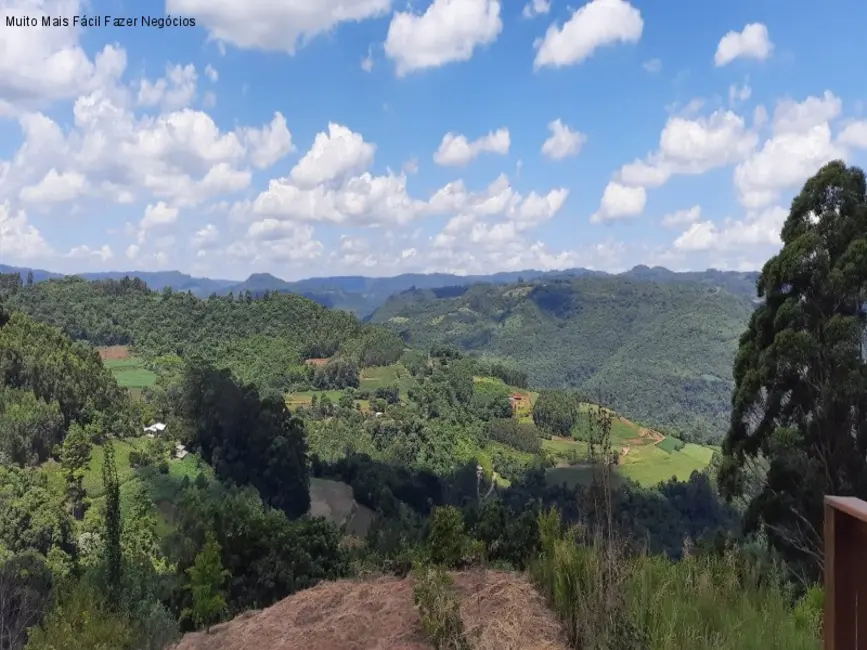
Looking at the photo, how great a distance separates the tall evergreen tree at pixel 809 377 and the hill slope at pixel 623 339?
327 feet

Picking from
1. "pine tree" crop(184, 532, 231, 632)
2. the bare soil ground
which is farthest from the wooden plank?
the bare soil ground

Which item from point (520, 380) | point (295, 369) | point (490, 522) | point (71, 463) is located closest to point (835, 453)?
point (490, 522)

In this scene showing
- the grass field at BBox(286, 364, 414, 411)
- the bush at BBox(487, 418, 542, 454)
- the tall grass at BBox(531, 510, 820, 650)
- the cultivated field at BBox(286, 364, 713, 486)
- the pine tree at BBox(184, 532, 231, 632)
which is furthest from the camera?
the grass field at BBox(286, 364, 414, 411)

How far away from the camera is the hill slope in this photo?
424ft

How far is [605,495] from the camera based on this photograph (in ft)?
10.9

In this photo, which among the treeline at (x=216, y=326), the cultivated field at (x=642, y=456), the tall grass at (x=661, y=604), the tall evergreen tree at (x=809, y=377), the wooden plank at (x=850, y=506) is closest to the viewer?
the wooden plank at (x=850, y=506)

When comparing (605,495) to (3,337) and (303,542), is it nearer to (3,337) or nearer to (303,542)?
(303,542)

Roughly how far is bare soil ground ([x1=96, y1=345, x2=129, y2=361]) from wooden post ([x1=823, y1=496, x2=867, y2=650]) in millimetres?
81894

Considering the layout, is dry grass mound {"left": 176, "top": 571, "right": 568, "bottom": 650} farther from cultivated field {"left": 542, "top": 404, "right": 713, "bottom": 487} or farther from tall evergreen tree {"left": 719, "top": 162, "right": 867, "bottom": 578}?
cultivated field {"left": 542, "top": 404, "right": 713, "bottom": 487}

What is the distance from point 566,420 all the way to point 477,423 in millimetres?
10756

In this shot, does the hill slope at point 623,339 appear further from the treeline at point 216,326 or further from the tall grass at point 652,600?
Result: the tall grass at point 652,600

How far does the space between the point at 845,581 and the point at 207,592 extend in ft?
20.2

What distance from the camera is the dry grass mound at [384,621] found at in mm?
3438

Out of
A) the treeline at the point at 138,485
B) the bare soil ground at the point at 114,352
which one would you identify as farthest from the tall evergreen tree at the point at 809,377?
the bare soil ground at the point at 114,352
